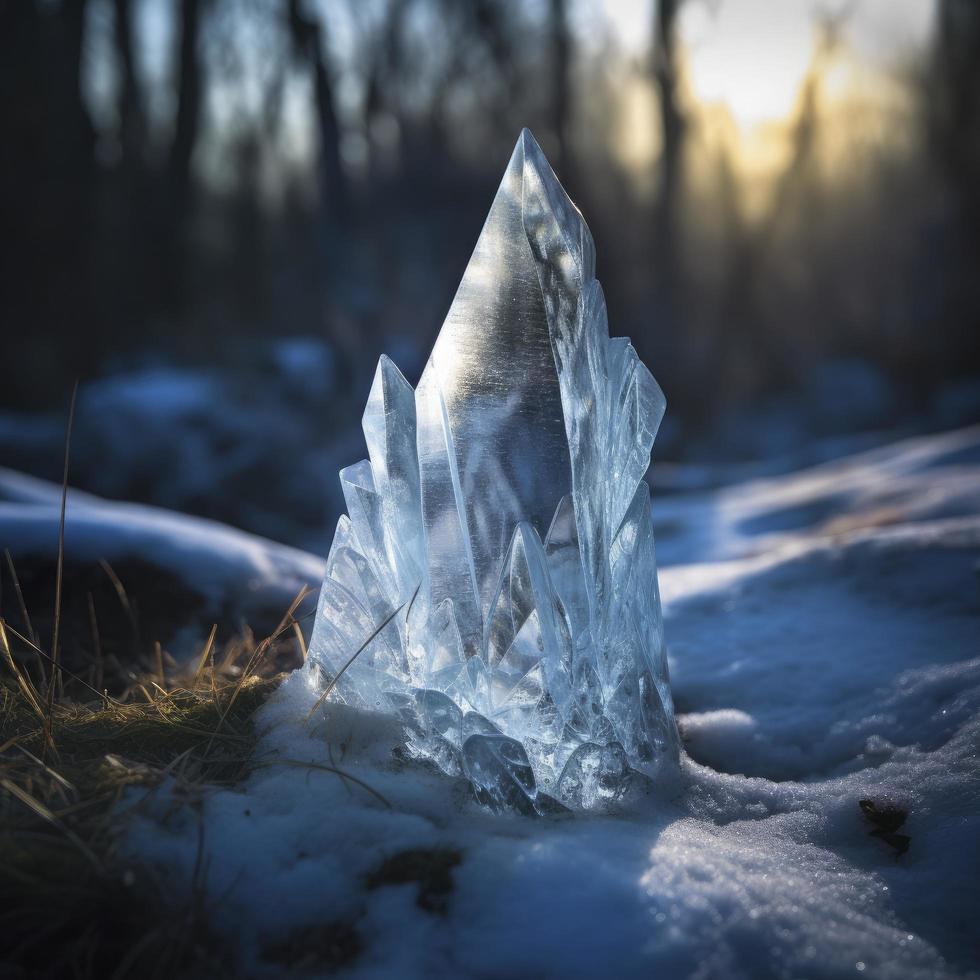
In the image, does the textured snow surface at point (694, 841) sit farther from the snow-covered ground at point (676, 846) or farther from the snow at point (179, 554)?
the snow at point (179, 554)

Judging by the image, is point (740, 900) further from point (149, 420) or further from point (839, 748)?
point (149, 420)

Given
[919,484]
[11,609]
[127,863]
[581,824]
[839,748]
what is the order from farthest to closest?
[919,484] < [11,609] < [839,748] < [581,824] < [127,863]

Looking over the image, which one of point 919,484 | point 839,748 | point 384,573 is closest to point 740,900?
point 839,748

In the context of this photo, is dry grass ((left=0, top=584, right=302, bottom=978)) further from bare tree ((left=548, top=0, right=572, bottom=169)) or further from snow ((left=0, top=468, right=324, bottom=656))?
bare tree ((left=548, top=0, right=572, bottom=169))

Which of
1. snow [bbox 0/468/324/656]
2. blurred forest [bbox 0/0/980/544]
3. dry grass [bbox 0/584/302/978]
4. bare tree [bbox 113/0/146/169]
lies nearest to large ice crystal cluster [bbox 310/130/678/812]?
dry grass [bbox 0/584/302/978]

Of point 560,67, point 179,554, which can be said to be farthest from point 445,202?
point 179,554
